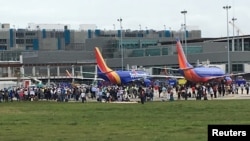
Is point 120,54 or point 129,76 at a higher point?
point 120,54

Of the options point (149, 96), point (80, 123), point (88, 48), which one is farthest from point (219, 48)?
point (80, 123)

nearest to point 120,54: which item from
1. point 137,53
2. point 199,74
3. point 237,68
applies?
point 137,53

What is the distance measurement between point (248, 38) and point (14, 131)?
145199 mm

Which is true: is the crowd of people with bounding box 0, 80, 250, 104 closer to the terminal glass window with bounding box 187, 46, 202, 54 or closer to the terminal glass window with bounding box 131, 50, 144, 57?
the terminal glass window with bounding box 187, 46, 202, 54

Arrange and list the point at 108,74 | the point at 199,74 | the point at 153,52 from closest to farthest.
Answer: the point at 199,74 → the point at 108,74 → the point at 153,52

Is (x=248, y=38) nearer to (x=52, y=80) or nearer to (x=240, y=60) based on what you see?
(x=240, y=60)

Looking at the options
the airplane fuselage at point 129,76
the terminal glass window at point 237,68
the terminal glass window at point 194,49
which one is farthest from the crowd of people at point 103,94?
the terminal glass window at point 194,49

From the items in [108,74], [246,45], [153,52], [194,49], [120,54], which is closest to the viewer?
[108,74]

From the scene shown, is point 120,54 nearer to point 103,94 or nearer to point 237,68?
point 237,68

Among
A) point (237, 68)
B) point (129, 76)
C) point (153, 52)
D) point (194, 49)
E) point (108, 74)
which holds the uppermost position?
point (194, 49)

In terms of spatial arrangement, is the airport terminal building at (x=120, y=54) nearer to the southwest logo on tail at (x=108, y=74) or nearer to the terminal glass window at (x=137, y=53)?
the terminal glass window at (x=137, y=53)

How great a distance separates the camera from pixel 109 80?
103 m

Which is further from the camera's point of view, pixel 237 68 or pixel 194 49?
pixel 194 49

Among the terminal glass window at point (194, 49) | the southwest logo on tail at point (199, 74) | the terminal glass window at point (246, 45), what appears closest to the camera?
the southwest logo on tail at point (199, 74)
